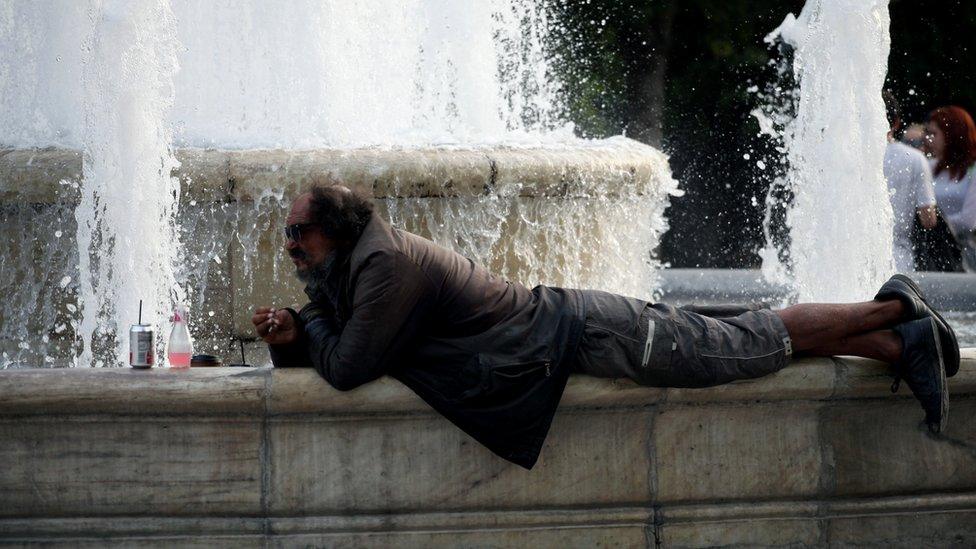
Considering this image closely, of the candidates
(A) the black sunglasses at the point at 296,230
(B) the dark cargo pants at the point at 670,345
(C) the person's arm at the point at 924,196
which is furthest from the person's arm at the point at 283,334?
(C) the person's arm at the point at 924,196

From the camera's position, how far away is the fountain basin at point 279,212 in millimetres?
5254

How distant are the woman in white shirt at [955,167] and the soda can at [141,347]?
5.44 m

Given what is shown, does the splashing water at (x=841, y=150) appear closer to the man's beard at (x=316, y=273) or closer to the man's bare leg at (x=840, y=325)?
the man's bare leg at (x=840, y=325)

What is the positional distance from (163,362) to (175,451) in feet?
5.30

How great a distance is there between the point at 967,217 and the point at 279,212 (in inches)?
195

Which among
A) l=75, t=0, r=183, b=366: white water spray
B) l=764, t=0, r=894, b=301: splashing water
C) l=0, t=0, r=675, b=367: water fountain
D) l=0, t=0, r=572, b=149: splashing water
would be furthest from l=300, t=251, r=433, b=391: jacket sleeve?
l=764, t=0, r=894, b=301: splashing water

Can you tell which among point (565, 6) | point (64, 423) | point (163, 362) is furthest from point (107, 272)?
point (565, 6)

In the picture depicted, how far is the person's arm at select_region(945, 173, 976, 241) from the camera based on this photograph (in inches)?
328

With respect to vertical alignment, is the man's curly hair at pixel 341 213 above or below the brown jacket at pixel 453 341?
above

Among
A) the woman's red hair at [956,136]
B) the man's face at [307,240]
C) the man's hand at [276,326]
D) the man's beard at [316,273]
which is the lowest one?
the man's hand at [276,326]

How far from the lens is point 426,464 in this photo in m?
3.86

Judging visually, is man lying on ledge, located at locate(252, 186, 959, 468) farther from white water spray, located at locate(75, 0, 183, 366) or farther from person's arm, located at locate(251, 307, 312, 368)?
Answer: white water spray, located at locate(75, 0, 183, 366)

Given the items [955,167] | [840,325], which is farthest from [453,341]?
[955,167]

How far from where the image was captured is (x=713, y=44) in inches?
671
